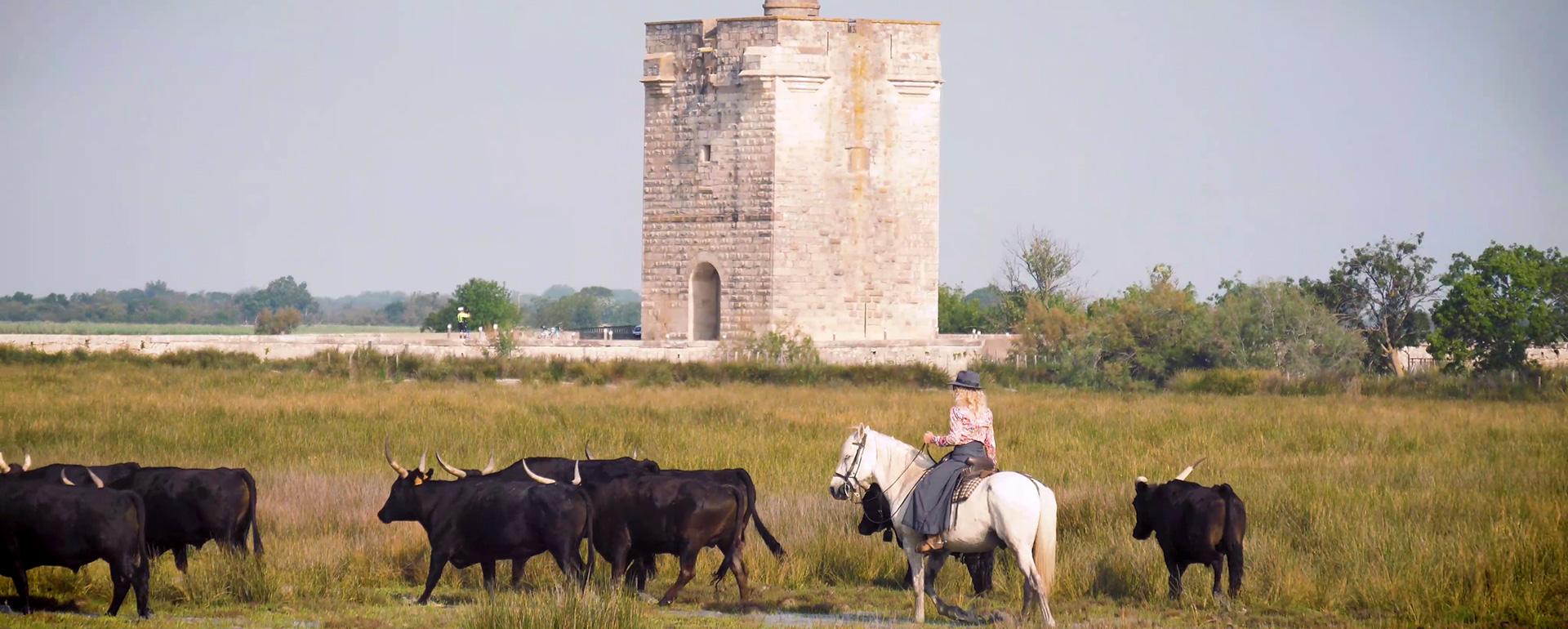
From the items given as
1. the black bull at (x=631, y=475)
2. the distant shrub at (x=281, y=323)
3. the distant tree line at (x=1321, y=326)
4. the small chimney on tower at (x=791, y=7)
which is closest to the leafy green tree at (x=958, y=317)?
the distant tree line at (x=1321, y=326)

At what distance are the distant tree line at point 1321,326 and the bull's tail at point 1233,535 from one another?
23885mm

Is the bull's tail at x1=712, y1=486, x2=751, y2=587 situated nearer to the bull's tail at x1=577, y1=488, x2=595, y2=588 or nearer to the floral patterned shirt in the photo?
the bull's tail at x1=577, y1=488, x2=595, y2=588

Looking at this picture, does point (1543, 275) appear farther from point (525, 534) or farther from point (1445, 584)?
point (525, 534)

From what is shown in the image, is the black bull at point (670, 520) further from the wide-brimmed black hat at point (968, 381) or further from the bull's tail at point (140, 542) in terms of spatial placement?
the bull's tail at point (140, 542)

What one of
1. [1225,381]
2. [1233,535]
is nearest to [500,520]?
[1233,535]

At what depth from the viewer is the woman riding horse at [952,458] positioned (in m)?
10.9

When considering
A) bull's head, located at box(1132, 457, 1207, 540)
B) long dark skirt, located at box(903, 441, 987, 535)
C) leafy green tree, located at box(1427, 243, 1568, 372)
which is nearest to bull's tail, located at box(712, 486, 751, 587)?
long dark skirt, located at box(903, 441, 987, 535)

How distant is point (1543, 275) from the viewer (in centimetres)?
4284

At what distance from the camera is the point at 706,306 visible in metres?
38.2

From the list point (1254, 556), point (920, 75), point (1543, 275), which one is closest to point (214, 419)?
point (1254, 556)

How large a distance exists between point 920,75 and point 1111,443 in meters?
17.3

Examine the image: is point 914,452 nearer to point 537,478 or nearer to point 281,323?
point 537,478

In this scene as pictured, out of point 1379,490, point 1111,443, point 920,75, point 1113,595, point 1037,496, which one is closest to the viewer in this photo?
point 1037,496

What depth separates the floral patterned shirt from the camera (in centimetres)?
1118
